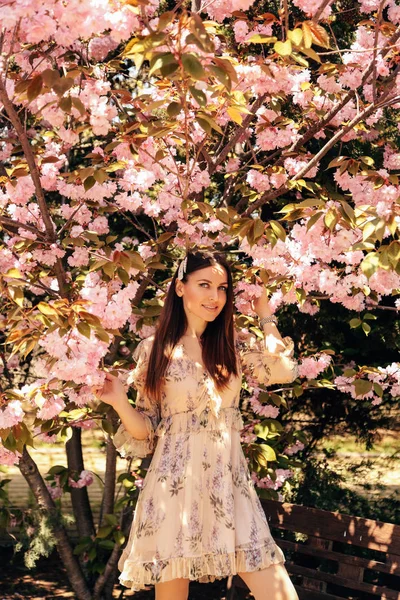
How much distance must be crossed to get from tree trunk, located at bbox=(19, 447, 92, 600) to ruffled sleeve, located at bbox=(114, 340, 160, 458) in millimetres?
1171

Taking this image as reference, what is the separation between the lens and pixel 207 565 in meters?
2.86

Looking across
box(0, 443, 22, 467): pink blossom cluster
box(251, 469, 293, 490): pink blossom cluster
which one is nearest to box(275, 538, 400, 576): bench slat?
box(251, 469, 293, 490): pink blossom cluster

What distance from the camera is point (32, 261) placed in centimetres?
375

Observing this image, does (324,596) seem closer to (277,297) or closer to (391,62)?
(277,297)

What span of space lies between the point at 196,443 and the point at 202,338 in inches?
15.5

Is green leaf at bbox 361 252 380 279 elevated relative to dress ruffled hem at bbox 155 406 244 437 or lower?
elevated

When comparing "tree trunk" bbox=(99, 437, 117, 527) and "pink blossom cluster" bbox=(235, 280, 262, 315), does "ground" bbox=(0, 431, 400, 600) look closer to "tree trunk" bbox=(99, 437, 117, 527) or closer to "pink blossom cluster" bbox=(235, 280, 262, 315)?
"tree trunk" bbox=(99, 437, 117, 527)

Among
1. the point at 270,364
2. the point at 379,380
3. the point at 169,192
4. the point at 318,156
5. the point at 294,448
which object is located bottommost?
the point at 294,448

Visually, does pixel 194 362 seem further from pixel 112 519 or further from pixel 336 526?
pixel 112 519

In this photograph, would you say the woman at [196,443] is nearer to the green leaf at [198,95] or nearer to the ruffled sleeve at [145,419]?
the ruffled sleeve at [145,419]

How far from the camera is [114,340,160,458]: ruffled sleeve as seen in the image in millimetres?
3088

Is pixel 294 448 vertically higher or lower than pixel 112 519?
higher

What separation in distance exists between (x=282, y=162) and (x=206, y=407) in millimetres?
1476

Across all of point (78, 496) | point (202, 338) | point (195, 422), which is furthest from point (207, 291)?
point (78, 496)
